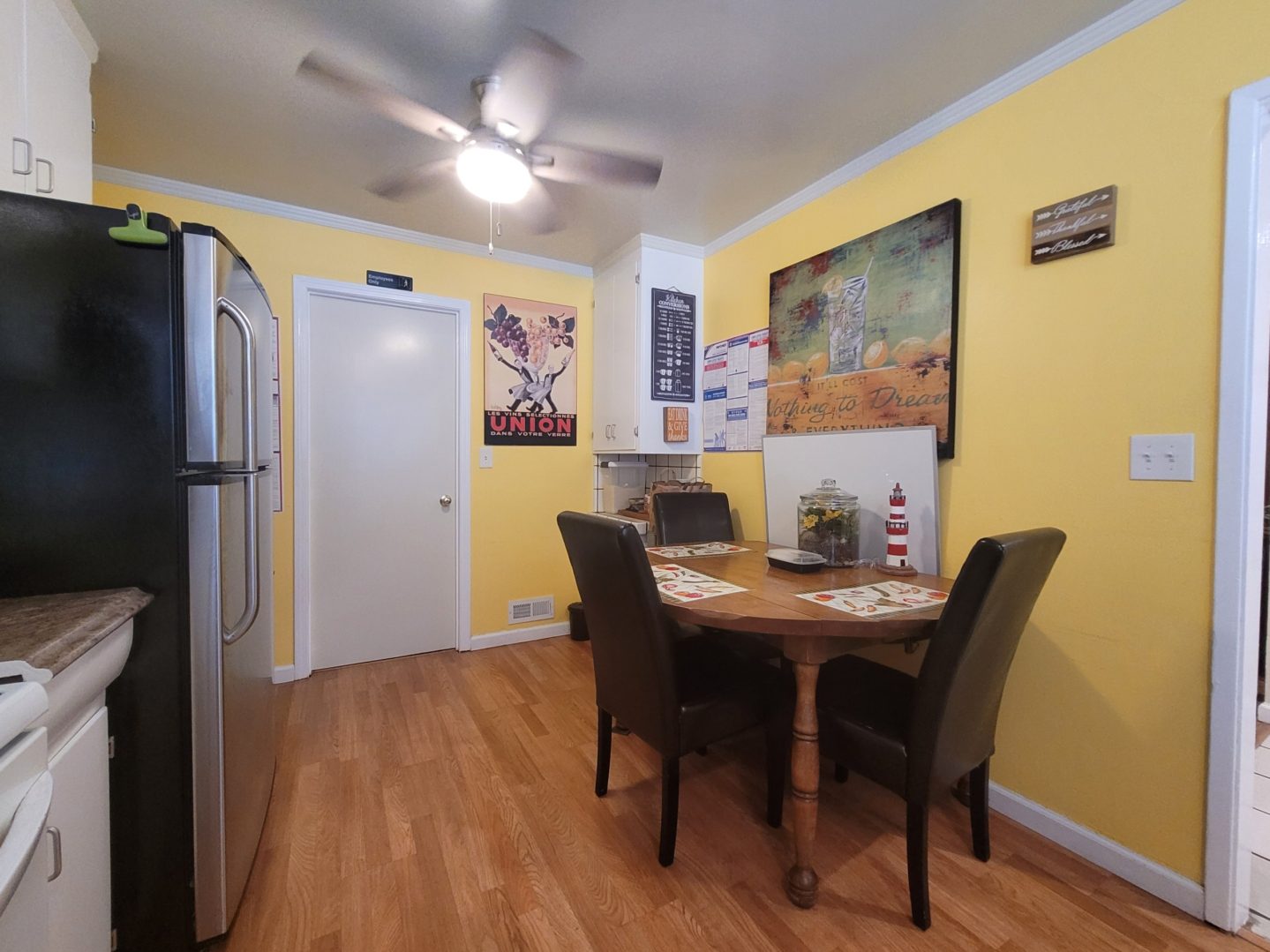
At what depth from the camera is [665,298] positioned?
9.80ft

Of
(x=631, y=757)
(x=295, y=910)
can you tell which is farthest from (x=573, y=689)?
(x=295, y=910)

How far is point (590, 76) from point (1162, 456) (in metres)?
2.03

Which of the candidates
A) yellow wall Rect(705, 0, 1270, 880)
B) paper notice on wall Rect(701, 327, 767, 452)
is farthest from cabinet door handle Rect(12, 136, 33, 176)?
yellow wall Rect(705, 0, 1270, 880)

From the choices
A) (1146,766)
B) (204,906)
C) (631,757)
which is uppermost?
(1146,766)

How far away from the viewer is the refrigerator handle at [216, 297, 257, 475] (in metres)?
1.27

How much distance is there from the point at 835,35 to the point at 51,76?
7.14ft

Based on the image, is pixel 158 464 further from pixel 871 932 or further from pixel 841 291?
pixel 841 291

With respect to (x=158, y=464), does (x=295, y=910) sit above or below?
below

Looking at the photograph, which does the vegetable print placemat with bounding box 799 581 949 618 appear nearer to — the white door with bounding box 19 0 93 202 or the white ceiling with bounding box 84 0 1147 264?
the white ceiling with bounding box 84 0 1147 264

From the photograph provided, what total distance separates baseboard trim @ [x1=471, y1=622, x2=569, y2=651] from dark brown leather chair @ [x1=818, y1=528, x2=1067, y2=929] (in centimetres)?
219

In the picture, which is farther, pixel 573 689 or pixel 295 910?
pixel 573 689

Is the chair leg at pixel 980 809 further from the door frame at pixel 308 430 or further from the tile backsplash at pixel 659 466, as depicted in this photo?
the door frame at pixel 308 430

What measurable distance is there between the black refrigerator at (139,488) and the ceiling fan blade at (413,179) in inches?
31.5

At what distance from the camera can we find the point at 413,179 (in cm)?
178
